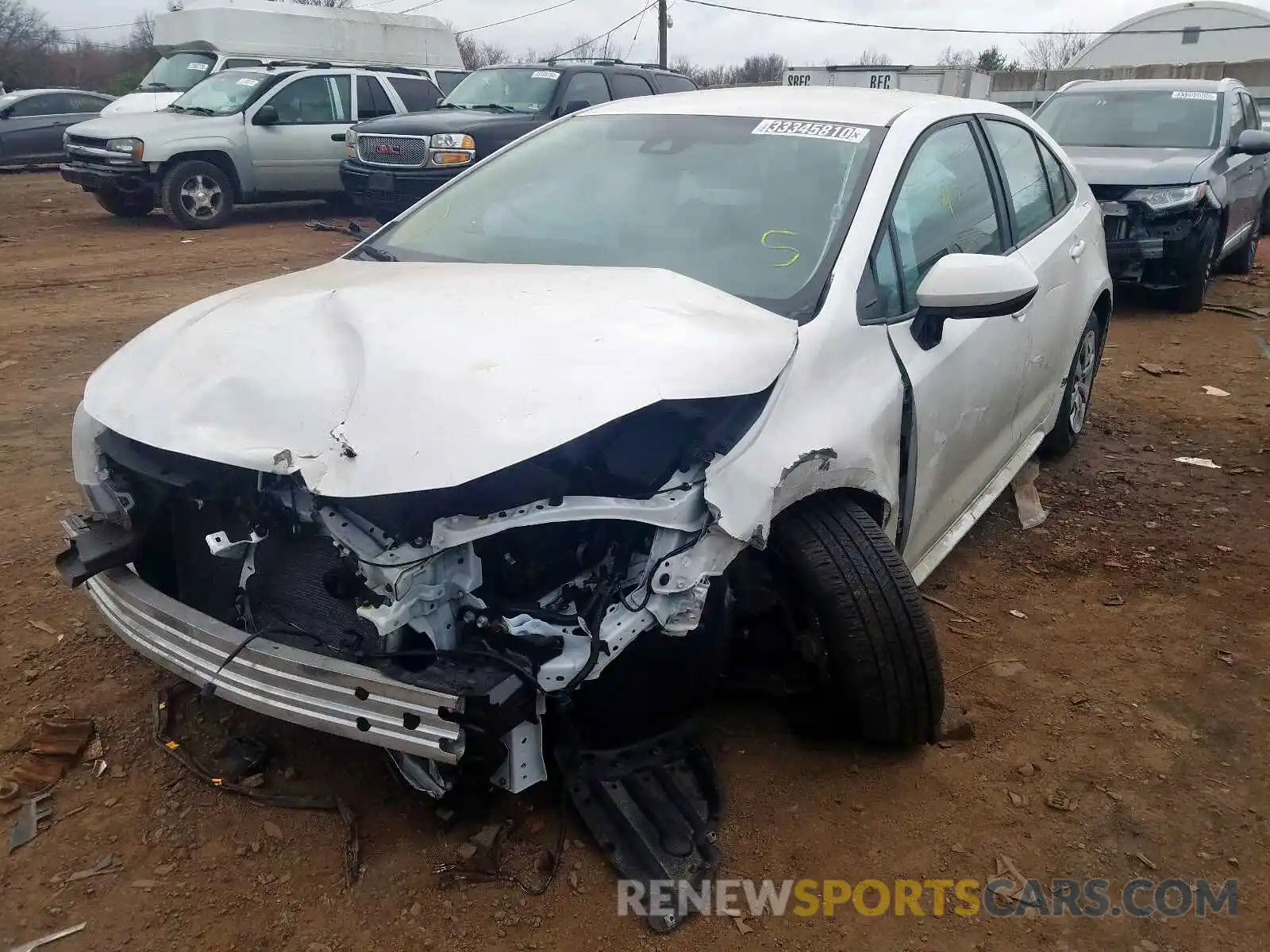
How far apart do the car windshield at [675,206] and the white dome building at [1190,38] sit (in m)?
35.2

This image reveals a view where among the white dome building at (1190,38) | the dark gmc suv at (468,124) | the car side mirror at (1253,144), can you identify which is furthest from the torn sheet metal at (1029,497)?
the white dome building at (1190,38)

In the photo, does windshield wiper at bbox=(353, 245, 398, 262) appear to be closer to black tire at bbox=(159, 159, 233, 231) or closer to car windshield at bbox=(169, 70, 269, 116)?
black tire at bbox=(159, 159, 233, 231)

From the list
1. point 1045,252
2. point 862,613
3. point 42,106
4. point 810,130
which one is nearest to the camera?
point 862,613

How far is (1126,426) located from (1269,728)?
Result: 298cm

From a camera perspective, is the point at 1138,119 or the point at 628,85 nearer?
the point at 1138,119

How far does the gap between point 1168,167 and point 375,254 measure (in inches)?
271

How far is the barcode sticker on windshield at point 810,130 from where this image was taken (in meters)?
3.15

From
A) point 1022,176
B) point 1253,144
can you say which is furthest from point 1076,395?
Answer: point 1253,144

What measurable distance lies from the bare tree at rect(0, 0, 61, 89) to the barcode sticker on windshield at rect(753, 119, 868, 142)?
42155 millimetres

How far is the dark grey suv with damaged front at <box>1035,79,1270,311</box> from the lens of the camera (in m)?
7.70

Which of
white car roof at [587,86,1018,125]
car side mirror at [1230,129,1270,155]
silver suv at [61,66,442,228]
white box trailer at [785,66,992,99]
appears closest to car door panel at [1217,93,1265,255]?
car side mirror at [1230,129,1270,155]

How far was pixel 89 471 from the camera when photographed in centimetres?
271

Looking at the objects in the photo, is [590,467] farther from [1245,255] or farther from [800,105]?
[1245,255]

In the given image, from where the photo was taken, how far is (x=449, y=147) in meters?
9.90
